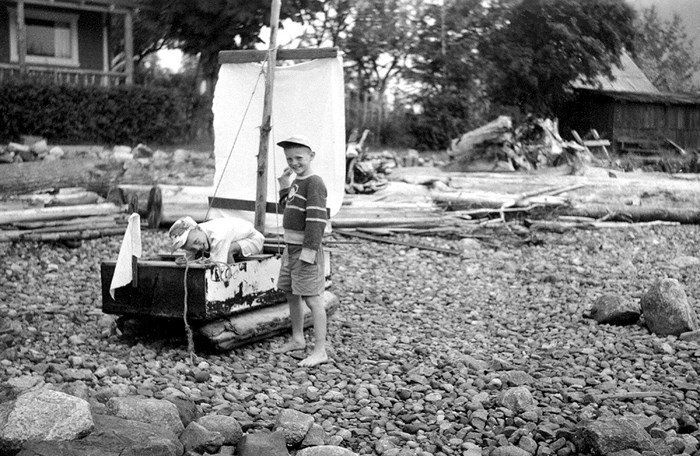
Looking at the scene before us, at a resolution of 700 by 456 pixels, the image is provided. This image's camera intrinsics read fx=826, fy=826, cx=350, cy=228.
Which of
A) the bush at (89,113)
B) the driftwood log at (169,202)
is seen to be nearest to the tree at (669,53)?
the bush at (89,113)

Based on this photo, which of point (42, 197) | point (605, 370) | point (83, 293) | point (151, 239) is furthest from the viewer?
point (42, 197)

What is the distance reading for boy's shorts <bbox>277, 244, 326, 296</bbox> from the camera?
605cm

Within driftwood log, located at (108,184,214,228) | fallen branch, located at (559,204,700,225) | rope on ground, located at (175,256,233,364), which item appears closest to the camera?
rope on ground, located at (175,256,233,364)

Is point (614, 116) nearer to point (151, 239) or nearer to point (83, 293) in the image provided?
point (151, 239)

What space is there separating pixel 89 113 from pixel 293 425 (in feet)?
57.2

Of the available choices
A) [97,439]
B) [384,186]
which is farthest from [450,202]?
[97,439]

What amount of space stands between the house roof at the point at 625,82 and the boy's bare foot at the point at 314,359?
2782 cm

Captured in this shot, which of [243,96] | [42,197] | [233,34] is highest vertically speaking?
[233,34]

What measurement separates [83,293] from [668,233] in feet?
28.5

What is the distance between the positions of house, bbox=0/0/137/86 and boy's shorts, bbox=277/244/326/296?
54.6ft

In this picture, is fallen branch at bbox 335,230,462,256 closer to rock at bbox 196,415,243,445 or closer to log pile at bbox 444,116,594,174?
rock at bbox 196,415,243,445

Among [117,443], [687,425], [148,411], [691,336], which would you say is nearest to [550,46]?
[691,336]

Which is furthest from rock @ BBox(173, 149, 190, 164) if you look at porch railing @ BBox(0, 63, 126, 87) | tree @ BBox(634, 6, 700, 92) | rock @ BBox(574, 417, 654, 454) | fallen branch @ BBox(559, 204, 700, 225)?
tree @ BBox(634, 6, 700, 92)

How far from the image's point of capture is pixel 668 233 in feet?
40.9
